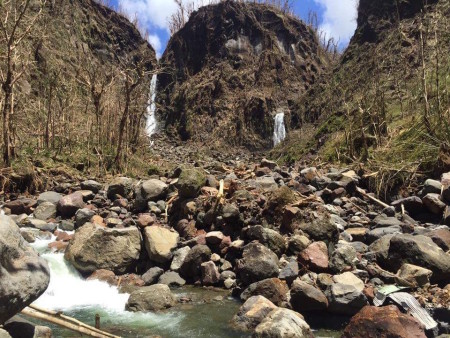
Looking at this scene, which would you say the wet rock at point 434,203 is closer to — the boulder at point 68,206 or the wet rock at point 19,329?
the wet rock at point 19,329

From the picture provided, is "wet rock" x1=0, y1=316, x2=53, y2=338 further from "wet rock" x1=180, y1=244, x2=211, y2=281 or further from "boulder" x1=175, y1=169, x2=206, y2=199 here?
"boulder" x1=175, y1=169, x2=206, y2=199

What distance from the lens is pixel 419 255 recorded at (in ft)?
15.6

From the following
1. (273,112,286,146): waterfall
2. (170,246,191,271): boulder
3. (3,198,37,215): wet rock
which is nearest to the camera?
(170,246,191,271): boulder

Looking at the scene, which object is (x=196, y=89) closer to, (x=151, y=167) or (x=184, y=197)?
(x=151, y=167)

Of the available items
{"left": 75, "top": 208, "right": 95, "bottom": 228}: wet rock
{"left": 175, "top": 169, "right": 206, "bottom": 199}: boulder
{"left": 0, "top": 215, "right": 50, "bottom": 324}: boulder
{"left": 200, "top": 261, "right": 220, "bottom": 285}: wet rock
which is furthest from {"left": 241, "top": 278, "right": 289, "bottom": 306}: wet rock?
{"left": 75, "top": 208, "right": 95, "bottom": 228}: wet rock

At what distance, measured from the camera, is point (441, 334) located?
3703mm

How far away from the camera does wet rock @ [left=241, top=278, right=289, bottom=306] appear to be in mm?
4562

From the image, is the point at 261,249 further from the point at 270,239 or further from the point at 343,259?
the point at 343,259

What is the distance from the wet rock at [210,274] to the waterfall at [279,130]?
83.9 ft

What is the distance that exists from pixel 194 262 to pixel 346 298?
213cm

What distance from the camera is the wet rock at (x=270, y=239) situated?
5587 millimetres

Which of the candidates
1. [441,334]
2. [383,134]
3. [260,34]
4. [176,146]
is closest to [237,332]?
[441,334]

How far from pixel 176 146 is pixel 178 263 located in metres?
29.1

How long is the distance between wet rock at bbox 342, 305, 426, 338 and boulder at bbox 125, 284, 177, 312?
6.73 feet
